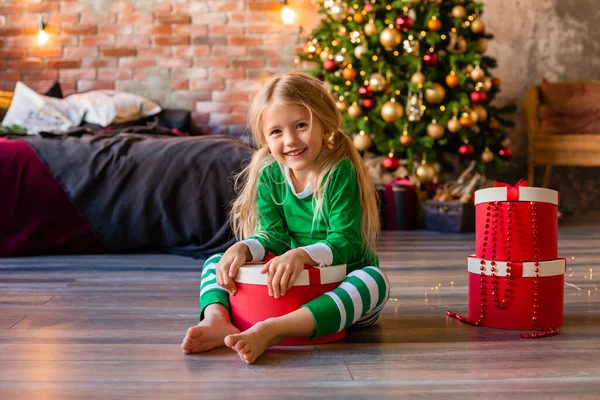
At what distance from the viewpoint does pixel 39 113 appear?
425 centimetres

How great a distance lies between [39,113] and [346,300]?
3306 mm

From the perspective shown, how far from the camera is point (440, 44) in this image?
4.20m

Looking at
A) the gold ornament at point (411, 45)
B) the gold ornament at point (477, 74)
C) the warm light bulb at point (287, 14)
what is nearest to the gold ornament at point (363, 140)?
the gold ornament at point (411, 45)

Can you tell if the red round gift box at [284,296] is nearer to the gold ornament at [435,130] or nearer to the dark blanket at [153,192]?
the dark blanket at [153,192]

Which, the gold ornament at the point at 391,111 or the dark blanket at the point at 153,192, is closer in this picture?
the dark blanket at the point at 153,192

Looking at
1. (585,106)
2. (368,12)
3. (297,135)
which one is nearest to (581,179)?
(585,106)

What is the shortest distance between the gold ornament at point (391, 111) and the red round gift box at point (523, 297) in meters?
2.43

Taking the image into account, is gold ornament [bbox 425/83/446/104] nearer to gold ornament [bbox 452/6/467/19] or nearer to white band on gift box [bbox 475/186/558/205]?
gold ornament [bbox 452/6/467/19]

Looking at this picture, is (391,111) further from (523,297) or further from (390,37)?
(523,297)

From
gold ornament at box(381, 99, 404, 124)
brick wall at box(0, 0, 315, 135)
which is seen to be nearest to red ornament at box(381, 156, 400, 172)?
gold ornament at box(381, 99, 404, 124)

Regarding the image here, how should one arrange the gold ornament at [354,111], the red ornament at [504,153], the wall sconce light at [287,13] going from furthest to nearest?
1. the wall sconce light at [287,13]
2. the red ornament at [504,153]
3. the gold ornament at [354,111]

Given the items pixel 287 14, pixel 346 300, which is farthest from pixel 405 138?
pixel 346 300

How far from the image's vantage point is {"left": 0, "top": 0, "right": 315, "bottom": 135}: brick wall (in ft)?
16.8

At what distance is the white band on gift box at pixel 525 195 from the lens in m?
1.62
